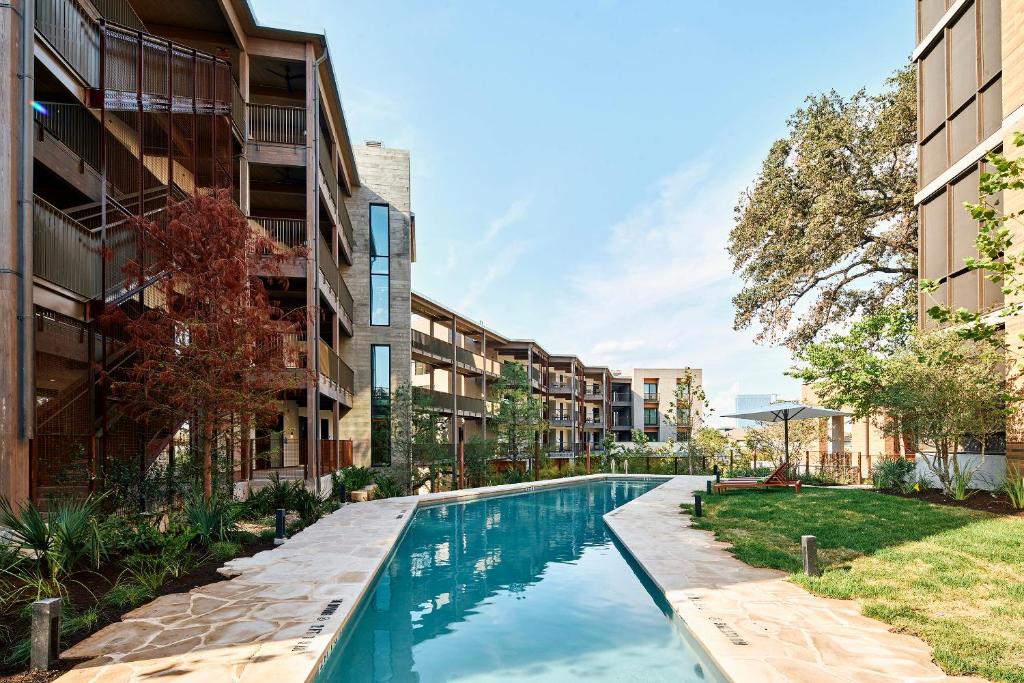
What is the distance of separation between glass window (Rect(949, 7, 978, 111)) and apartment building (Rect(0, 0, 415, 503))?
14516 mm

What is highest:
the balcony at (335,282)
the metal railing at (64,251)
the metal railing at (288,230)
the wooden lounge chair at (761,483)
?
the metal railing at (288,230)

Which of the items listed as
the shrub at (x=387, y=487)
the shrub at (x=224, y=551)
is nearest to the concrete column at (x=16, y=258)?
the shrub at (x=224, y=551)

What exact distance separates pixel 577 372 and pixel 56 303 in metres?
43.7

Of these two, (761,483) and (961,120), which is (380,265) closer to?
(761,483)

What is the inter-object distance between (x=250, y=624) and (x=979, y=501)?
39.6ft

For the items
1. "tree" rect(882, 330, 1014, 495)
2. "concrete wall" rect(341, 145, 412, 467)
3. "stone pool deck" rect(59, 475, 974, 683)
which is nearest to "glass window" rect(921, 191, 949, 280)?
"tree" rect(882, 330, 1014, 495)

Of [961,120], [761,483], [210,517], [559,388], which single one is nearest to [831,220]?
[961,120]

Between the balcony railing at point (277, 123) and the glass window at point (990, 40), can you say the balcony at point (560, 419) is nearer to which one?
the balcony railing at point (277, 123)

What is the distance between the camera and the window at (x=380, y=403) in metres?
21.9

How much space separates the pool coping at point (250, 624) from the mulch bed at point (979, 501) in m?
9.86

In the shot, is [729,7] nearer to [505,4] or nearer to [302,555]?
[505,4]

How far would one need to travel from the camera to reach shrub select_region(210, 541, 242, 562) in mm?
8875

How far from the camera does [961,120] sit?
13891mm

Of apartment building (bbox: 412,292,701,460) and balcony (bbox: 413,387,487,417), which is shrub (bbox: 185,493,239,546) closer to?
apartment building (bbox: 412,292,701,460)
